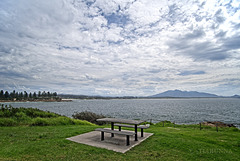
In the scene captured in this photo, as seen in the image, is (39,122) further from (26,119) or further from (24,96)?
(24,96)

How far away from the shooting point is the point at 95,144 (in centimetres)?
739

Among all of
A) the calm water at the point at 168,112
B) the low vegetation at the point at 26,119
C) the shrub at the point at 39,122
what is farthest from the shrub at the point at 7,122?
the calm water at the point at 168,112

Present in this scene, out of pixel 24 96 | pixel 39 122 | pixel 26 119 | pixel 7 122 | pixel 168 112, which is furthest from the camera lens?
pixel 24 96

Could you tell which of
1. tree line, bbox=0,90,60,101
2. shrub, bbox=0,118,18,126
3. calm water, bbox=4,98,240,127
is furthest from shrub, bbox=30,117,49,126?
tree line, bbox=0,90,60,101

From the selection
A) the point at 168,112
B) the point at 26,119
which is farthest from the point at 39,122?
the point at 168,112

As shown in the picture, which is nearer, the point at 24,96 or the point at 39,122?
the point at 39,122

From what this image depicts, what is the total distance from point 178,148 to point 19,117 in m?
13.3

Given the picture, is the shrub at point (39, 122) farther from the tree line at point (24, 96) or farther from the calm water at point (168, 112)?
the tree line at point (24, 96)

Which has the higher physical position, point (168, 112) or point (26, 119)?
point (26, 119)

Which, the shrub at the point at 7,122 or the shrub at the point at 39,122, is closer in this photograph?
the shrub at the point at 7,122

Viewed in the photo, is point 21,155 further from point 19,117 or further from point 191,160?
point 19,117

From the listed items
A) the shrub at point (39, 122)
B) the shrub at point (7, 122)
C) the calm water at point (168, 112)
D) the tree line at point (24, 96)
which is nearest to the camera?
the shrub at point (7, 122)

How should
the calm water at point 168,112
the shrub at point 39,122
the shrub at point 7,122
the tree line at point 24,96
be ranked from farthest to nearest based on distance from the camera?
the tree line at point 24,96 → the calm water at point 168,112 → the shrub at point 39,122 → the shrub at point 7,122

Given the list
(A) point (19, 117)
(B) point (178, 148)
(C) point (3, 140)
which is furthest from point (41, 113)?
(B) point (178, 148)
